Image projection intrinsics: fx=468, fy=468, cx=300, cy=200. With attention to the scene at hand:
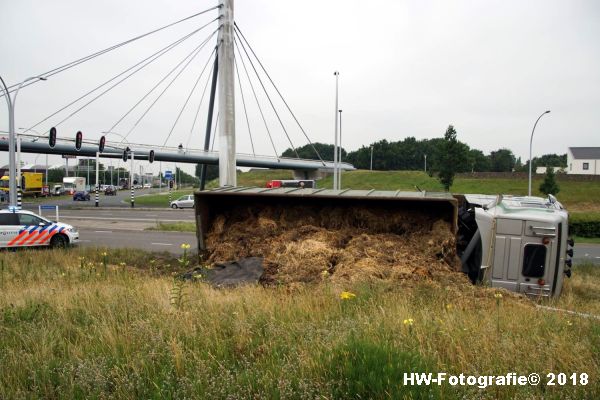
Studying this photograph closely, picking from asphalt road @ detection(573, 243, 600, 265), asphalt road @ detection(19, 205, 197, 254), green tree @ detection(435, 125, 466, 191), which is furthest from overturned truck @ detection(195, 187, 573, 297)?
green tree @ detection(435, 125, 466, 191)

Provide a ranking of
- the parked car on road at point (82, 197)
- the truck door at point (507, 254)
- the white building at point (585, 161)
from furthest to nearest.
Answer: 1. the white building at point (585, 161)
2. the parked car on road at point (82, 197)
3. the truck door at point (507, 254)

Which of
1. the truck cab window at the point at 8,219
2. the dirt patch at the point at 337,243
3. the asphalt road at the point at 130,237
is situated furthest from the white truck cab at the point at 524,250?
the truck cab window at the point at 8,219

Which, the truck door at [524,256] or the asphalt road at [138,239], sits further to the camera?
the asphalt road at [138,239]

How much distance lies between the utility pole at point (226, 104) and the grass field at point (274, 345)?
15486 millimetres

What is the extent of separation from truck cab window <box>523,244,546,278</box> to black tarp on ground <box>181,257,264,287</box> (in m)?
4.30

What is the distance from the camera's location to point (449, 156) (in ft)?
147

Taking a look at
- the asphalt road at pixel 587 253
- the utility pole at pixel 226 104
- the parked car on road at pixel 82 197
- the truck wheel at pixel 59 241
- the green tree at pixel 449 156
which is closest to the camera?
the asphalt road at pixel 587 253

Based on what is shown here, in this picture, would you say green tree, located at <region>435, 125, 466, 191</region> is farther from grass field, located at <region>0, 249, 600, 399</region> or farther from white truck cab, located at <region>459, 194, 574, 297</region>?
grass field, located at <region>0, 249, 600, 399</region>

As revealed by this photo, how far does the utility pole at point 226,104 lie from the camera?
21000 mm

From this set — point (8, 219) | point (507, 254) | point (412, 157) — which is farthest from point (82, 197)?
point (412, 157)

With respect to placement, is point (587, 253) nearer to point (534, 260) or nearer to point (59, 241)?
point (534, 260)

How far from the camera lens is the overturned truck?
24.5ft

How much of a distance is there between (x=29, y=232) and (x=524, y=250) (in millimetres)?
14686

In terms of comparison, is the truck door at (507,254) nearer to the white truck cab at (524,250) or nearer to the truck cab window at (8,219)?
the white truck cab at (524,250)
